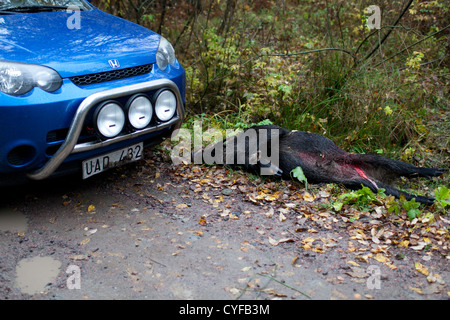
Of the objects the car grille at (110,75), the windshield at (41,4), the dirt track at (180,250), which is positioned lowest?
the dirt track at (180,250)

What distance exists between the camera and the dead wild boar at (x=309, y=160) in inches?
152

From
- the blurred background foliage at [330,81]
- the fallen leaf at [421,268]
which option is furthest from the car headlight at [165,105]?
the fallen leaf at [421,268]

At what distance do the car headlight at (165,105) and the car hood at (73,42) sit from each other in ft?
1.06

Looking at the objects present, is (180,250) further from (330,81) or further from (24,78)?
(330,81)

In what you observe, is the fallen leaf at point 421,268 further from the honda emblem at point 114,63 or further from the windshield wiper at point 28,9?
the windshield wiper at point 28,9

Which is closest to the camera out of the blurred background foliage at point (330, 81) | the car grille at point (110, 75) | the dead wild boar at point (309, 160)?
the car grille at point (110, 75)

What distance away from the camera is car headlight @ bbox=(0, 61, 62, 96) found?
2811 mm

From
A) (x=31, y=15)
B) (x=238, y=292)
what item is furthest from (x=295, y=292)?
(x=31, y=15)

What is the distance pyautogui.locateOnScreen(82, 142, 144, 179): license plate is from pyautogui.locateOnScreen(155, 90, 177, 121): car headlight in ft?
1.05

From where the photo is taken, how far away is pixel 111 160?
3434mm

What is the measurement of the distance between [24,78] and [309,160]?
2593 mm

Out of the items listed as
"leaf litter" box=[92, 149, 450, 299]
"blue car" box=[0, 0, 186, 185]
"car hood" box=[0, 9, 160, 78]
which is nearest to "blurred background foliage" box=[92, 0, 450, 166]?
"leaf litter" box=[92, 149, 450, 299]

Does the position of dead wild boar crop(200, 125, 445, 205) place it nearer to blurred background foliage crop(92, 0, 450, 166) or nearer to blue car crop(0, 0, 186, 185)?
blurred background foliage crop(92, 0, 450, 166)
